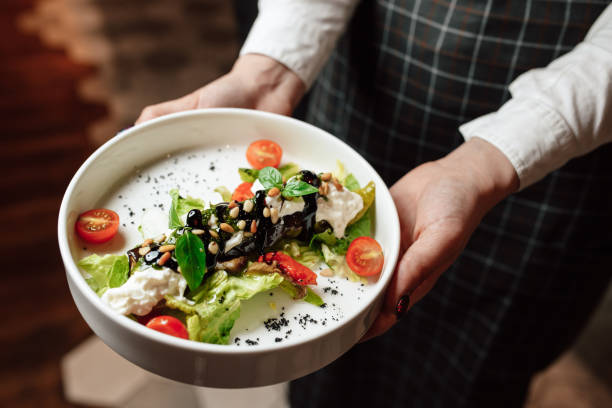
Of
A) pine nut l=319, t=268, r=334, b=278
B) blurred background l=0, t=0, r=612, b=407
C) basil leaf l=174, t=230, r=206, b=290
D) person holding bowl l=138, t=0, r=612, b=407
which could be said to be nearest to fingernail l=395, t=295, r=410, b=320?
person holding bowl l=138, t=0, r=612, b=407

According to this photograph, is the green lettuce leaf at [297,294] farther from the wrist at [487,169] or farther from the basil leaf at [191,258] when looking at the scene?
the wrist at [487,169]

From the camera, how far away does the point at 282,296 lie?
910 mm

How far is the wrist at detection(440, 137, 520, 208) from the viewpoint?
1084 mm

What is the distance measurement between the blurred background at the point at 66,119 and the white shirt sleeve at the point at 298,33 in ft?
2.60

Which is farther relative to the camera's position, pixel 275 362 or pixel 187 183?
pixel 187 183

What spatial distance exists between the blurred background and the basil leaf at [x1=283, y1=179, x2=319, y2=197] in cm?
129

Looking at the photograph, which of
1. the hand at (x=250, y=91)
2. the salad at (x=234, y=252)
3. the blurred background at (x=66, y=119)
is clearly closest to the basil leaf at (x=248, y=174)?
the salad at (x=234, y=252)

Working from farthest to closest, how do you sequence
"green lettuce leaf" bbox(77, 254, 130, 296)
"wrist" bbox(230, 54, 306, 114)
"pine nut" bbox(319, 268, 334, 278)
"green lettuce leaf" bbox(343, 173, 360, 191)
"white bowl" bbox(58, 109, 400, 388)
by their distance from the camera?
"wrist" bbox(230, 54, 306, 114)
"green lettuce leaf" bbox(343, 173, 360, 191)
"pine nut" bbox(319, 268, 334, 278)
"green lettuce leaf" bbox(77, 254, 130, 296)
"white bowl" bbox(58, 109, 400, 388)

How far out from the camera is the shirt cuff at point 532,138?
1083 mm

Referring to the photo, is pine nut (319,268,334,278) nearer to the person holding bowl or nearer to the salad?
the salad

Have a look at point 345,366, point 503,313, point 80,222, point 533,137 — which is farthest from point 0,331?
point 533,137

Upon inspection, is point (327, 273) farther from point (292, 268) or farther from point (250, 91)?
point (250, 91)

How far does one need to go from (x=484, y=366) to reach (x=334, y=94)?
103 centimetres

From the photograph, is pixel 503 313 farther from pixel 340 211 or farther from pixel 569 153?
pixel 340 211
